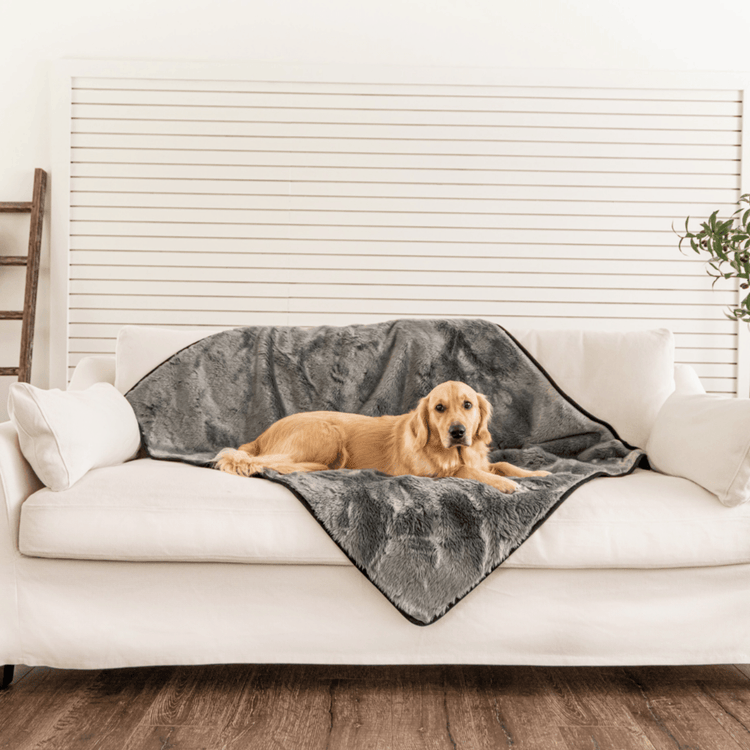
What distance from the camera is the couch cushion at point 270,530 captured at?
1332mm

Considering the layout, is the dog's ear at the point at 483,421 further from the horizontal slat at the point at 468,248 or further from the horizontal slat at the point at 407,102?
the horizontal slat at the point at 407,102

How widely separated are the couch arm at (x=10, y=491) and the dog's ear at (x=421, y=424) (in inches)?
36.5

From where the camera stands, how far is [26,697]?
133 cm

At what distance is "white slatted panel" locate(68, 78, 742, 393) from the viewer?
2764mm

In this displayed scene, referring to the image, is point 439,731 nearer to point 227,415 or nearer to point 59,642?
point 59,642

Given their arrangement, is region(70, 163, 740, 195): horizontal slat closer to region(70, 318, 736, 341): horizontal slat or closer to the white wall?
→ the white wall

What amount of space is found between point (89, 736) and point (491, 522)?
877 millimetres

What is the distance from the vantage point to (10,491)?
134 centimetres

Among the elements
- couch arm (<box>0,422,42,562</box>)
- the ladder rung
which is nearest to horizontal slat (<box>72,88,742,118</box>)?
the ladder rung

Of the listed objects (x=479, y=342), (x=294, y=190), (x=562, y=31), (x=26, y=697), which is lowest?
(x=26, y=697)

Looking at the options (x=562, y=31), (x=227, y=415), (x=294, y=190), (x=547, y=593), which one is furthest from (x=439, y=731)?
(x=562, y=31)

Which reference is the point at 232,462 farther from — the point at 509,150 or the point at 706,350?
the point at 706,350

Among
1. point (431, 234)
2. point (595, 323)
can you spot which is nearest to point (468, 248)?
point (431, 234)

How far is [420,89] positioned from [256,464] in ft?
6.44
